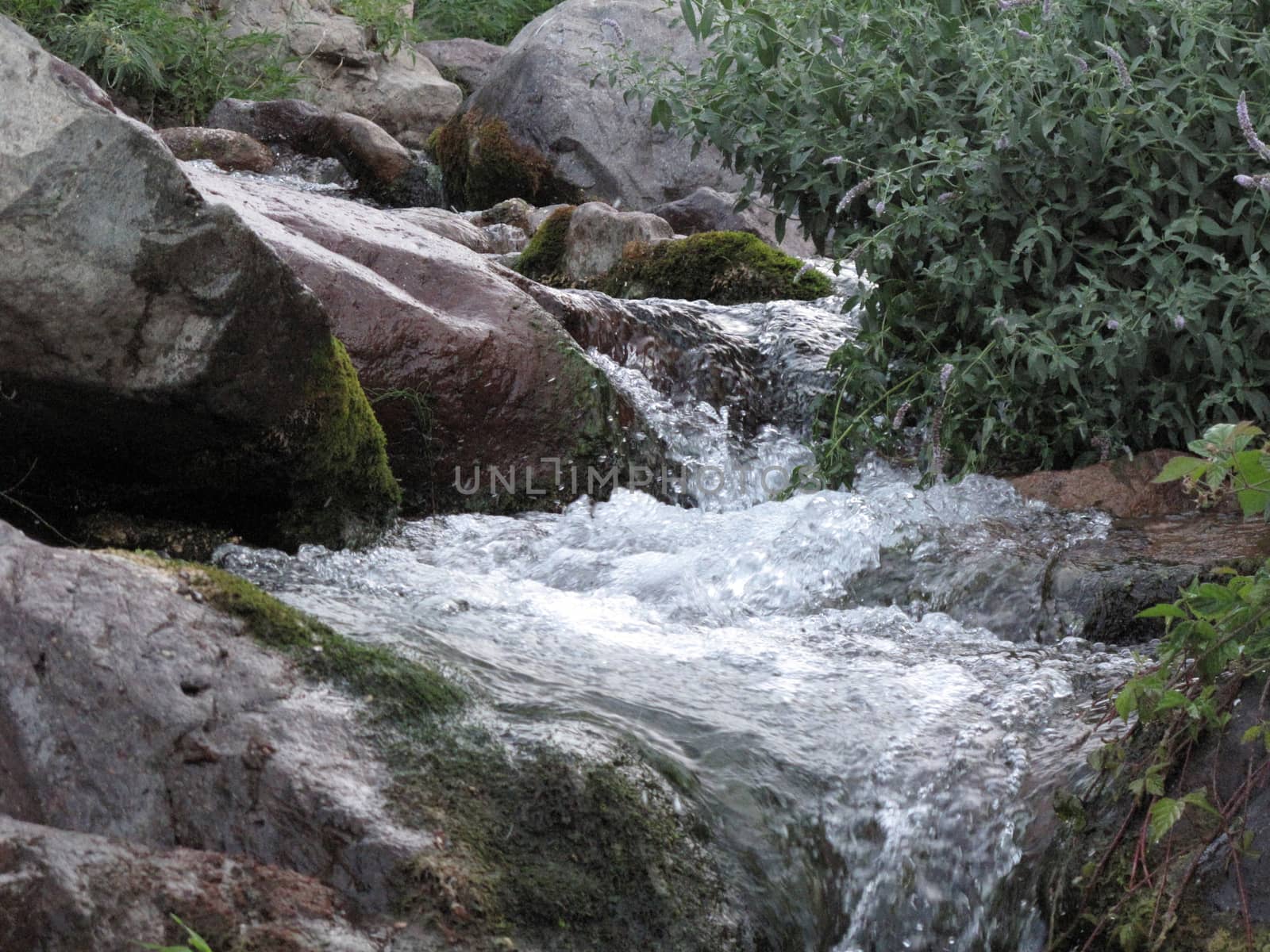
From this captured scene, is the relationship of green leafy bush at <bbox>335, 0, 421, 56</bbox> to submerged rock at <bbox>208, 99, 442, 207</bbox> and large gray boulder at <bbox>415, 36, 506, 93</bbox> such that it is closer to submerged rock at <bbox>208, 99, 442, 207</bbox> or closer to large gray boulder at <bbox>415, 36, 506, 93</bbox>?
large gray boulder at <bbox>415, 36, 506, 93</bbox>

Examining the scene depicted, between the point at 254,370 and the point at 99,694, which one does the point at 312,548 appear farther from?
the point at 99,694

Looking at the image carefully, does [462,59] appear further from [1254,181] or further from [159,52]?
[1254,181]

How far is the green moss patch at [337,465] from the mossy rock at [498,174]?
737 cm

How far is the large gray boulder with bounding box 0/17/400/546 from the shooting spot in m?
3.05

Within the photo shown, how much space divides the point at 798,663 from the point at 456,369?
196 cm

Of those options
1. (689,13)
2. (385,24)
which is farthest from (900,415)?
(385,24)

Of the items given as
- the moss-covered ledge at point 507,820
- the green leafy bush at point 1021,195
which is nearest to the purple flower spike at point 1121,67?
the green leafy bush at point 1021,195

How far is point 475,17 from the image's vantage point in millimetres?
16250

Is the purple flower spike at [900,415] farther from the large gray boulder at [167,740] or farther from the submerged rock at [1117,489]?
the large gray boulder at [167,740]

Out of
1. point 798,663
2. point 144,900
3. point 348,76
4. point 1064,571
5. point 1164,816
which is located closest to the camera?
point 144,900

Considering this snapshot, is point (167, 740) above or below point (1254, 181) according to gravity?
below

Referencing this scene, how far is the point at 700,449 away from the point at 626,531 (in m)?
1.03

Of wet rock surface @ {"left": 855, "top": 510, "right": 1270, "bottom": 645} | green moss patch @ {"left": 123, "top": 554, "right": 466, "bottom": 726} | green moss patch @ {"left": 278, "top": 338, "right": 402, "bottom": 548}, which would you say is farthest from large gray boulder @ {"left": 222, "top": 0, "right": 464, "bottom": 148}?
green moss patch @ {"left": 123, "top": 554, "right": 466, "bottom": 726}

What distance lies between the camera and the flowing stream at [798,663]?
2.33 metres
